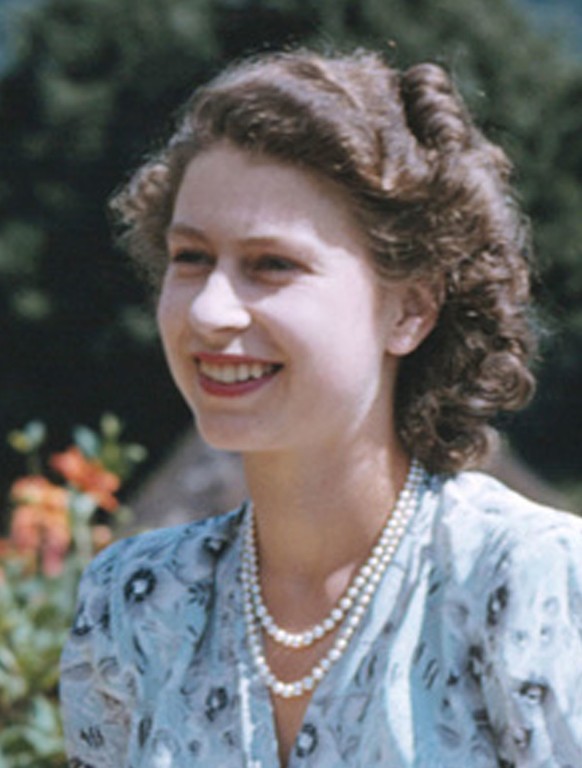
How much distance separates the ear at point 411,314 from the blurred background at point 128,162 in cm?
1021

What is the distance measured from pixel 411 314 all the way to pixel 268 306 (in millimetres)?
272

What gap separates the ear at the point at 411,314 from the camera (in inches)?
83.4

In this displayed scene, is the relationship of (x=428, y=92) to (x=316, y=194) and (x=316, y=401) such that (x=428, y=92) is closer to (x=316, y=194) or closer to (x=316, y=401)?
(x=316, y=194)

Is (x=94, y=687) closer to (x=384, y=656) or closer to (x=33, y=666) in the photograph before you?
(x=384, y=656)

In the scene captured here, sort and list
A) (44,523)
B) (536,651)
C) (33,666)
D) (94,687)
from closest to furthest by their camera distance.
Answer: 1. (536,651)
2. (94,687)
3. (33,666)
4. (44,523)

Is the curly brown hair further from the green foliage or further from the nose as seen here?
the green foliage

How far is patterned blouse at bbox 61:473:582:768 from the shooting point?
6.13ft

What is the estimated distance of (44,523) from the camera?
3.93 meters

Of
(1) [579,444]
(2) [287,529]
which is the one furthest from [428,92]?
(1) [579,444]

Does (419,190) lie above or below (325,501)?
above

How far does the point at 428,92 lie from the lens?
214cm

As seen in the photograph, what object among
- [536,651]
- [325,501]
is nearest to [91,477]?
[325,501]

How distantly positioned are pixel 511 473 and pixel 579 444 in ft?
24.8

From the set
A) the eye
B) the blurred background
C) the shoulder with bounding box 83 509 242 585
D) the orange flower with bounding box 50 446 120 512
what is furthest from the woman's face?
the blurred background
